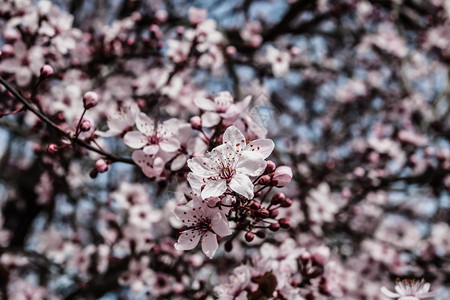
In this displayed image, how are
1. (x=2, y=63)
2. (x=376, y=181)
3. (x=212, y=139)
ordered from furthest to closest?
(x=376, y=181), (x=2, y=63), (x=212, y=139)

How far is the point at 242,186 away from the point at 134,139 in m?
0.70

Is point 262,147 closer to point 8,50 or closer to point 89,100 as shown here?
point 89,100

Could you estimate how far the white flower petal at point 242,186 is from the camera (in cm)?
138

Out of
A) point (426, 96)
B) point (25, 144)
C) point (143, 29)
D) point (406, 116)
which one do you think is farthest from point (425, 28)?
point (25, 144)

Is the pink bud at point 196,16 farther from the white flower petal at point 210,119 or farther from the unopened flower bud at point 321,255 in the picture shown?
the unopened flower bud at point 321,255

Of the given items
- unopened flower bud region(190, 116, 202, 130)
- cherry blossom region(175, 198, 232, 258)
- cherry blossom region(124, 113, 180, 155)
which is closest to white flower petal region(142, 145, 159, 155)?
cherry blossom region(124, 113, 180, 155)

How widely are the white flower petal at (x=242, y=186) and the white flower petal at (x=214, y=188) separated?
37mm

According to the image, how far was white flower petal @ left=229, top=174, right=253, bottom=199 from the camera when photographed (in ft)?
4.51

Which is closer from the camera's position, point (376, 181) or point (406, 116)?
point (376, 181)

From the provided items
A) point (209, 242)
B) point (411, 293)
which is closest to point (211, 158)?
point (209, 242)

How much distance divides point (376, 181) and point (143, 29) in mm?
3596

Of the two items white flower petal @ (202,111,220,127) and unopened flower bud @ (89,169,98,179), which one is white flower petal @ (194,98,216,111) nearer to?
white flower petal @ (202,111,220,127)

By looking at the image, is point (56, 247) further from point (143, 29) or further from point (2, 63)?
point (143, 29)

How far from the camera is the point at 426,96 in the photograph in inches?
290
